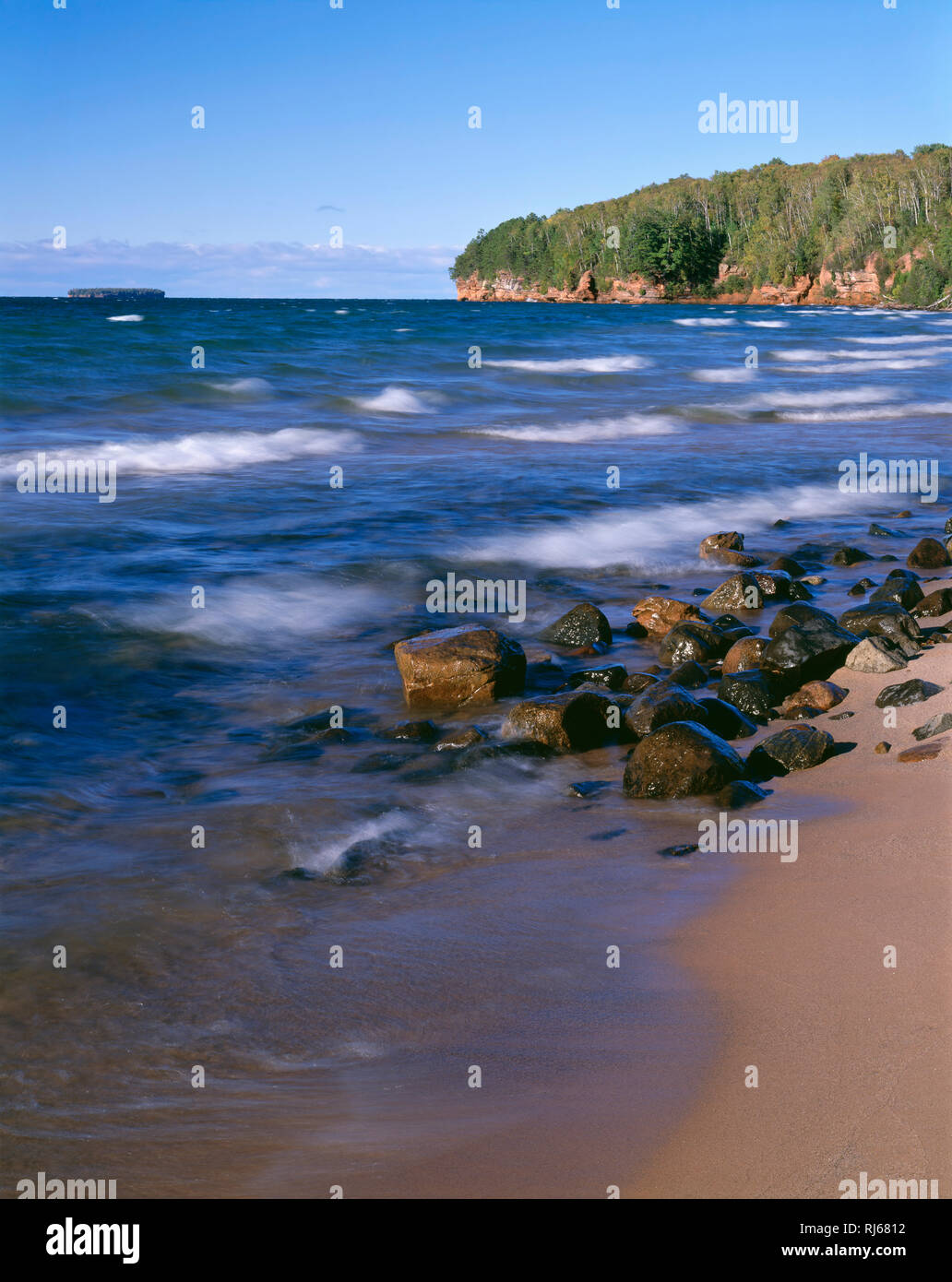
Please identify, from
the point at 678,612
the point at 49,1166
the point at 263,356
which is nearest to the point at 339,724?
the point at 678,612

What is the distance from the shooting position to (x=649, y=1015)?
3576 millimetres

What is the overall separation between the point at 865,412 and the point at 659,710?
19.9 metres

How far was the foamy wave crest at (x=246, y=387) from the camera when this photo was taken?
79.6 feet

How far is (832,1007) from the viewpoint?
3441 mm

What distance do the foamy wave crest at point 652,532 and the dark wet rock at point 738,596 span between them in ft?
5.57

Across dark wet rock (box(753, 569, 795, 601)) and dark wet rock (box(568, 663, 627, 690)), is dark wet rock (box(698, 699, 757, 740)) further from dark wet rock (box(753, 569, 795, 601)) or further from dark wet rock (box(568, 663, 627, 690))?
dark wet rock (box(753, 569, 795, 601))

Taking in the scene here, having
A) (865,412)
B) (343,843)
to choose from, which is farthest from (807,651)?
(865,412)

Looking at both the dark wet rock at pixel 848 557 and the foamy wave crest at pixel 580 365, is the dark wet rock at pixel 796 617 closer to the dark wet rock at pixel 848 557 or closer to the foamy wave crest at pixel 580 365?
the dark wet rock at pixel 848 557

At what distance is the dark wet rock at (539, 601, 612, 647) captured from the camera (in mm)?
8367

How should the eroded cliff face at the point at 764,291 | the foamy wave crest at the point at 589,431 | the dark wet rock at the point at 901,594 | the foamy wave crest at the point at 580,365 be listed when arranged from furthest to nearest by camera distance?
the eroded cliff face at the point at 764,291
the foamy wave crest at the point at 580,365
the foamy wave crest at the point at 589,431
the dark wet rock at the point at 901,594

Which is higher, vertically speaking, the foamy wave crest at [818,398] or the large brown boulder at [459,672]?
the foamy wave crest at [818,398]

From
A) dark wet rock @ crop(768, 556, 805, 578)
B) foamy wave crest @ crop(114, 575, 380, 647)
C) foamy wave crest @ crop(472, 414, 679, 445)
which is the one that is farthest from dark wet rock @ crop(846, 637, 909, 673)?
foamy wave crest @ crop(472, 414, 679, 445)

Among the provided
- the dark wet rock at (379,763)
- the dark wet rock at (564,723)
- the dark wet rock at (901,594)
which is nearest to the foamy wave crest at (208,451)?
the dark wet rock at (901,594)
